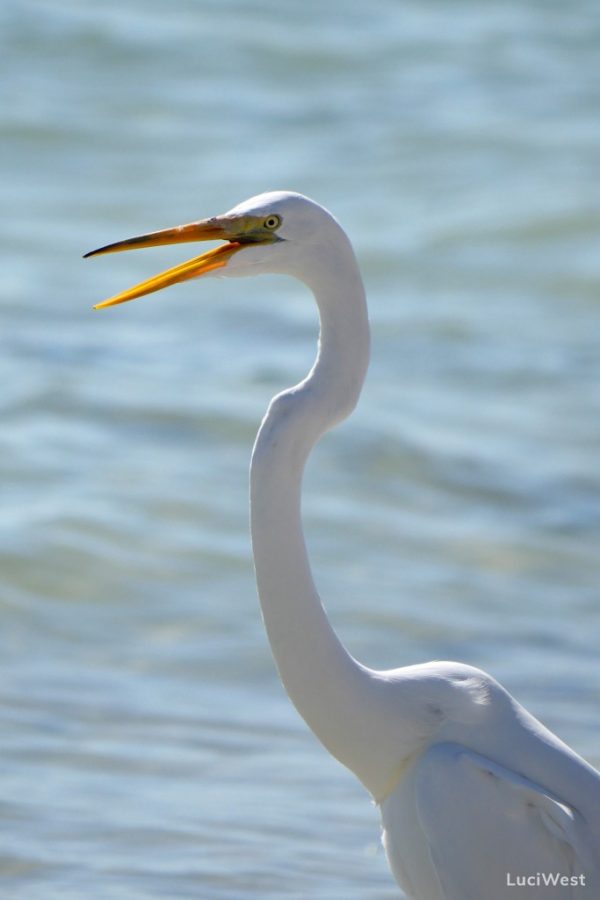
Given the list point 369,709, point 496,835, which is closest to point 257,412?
point 369,709

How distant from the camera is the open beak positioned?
281 cm

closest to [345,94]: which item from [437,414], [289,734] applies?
[437,414]

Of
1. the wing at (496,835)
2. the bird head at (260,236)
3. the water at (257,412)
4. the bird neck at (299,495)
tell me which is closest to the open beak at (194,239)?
the bird head at (260,236)

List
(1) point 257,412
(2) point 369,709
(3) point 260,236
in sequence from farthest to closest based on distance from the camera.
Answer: (1) point 257,412, (2) point 369,709, (3) point 260,236

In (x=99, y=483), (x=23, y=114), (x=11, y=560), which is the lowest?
(x=11, y=560)

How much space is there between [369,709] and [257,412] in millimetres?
4075

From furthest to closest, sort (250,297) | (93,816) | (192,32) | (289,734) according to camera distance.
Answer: (192,32)
(250,297)
(289,734)
(93,816)

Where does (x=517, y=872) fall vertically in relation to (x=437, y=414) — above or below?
below

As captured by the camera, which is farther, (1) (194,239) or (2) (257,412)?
(2) (257,412)

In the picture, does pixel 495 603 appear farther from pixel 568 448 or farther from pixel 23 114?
pixel 23 114

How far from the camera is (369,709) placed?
2.93 m

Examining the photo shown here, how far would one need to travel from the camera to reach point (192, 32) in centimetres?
1223

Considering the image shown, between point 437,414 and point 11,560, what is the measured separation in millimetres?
2234

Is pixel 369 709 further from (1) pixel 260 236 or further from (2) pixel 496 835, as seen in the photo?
(1) pixel 260 236
